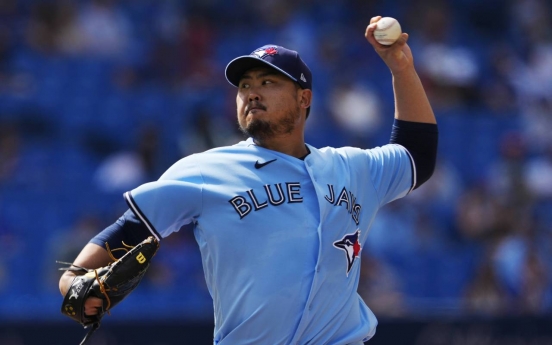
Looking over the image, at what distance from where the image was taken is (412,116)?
3994 millimetres

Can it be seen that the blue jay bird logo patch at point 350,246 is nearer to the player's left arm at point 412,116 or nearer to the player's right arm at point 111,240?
the player's left arm at point 412,116

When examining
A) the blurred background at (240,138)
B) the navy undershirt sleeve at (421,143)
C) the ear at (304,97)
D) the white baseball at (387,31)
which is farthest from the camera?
the blurred background at (240,138)

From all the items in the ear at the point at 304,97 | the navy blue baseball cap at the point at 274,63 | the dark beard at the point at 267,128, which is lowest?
the dark beard at the point at 267,128

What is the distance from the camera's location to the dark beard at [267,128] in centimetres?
358

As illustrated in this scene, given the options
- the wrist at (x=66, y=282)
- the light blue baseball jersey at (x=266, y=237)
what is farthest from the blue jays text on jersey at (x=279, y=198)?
the wrist at (x=66, y=282)

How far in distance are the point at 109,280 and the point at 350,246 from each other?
36.3 inches

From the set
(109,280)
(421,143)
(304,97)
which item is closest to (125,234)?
(109,280)

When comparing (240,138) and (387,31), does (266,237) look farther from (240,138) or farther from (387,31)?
(240,138)

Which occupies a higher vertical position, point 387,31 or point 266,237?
point 387,31

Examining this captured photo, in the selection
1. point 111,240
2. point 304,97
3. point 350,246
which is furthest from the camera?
point 304,97

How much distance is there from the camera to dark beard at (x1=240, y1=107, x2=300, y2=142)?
3.58m

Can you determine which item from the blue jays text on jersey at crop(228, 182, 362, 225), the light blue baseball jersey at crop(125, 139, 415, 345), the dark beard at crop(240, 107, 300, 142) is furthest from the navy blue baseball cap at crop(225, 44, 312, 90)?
the blue jays text on jersey at crop(228, 182, 362, 225)

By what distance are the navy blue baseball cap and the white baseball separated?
38 centimetres

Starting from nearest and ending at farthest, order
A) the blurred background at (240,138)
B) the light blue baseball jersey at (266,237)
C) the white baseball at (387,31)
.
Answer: the light blue baseball jersey at (266,237) < the white baseball at (387,31) < the blurred background at (240,138)
